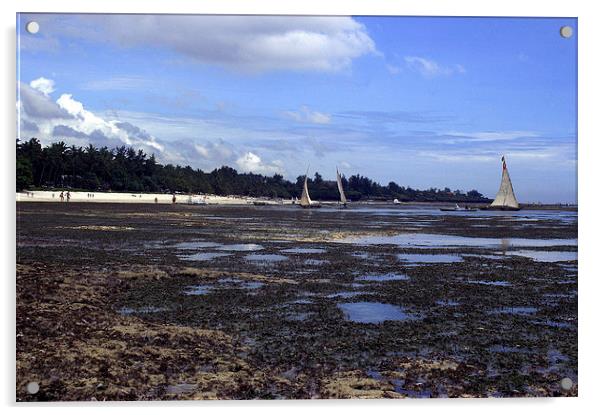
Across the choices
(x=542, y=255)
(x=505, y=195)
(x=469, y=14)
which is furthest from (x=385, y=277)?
(x=469, y=14)

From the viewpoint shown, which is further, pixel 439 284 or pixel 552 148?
pixel 439 284

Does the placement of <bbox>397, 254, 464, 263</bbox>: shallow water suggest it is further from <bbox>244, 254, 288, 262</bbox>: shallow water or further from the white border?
the white border

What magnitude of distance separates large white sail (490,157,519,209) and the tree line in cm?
23

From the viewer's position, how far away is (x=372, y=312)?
8.17 m

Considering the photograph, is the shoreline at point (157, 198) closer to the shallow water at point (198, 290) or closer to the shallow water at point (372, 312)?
the shallow water at point (372, 312)

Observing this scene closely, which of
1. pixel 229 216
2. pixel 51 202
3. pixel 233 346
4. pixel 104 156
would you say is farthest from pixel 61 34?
pixel 229 216

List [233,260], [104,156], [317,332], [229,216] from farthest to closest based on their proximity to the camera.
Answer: [229,216]
[233,260]
[104,156]
[317,332]

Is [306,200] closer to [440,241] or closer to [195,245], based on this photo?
[195,245]

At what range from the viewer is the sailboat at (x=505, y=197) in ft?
27.0

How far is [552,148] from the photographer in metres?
7.61

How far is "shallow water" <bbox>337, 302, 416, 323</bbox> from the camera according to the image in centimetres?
790

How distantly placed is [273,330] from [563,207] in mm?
3982

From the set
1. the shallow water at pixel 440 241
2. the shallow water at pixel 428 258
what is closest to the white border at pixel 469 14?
the shallow water at pixel 428 258

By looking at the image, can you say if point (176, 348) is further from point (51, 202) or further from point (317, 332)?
point (51, 202)
